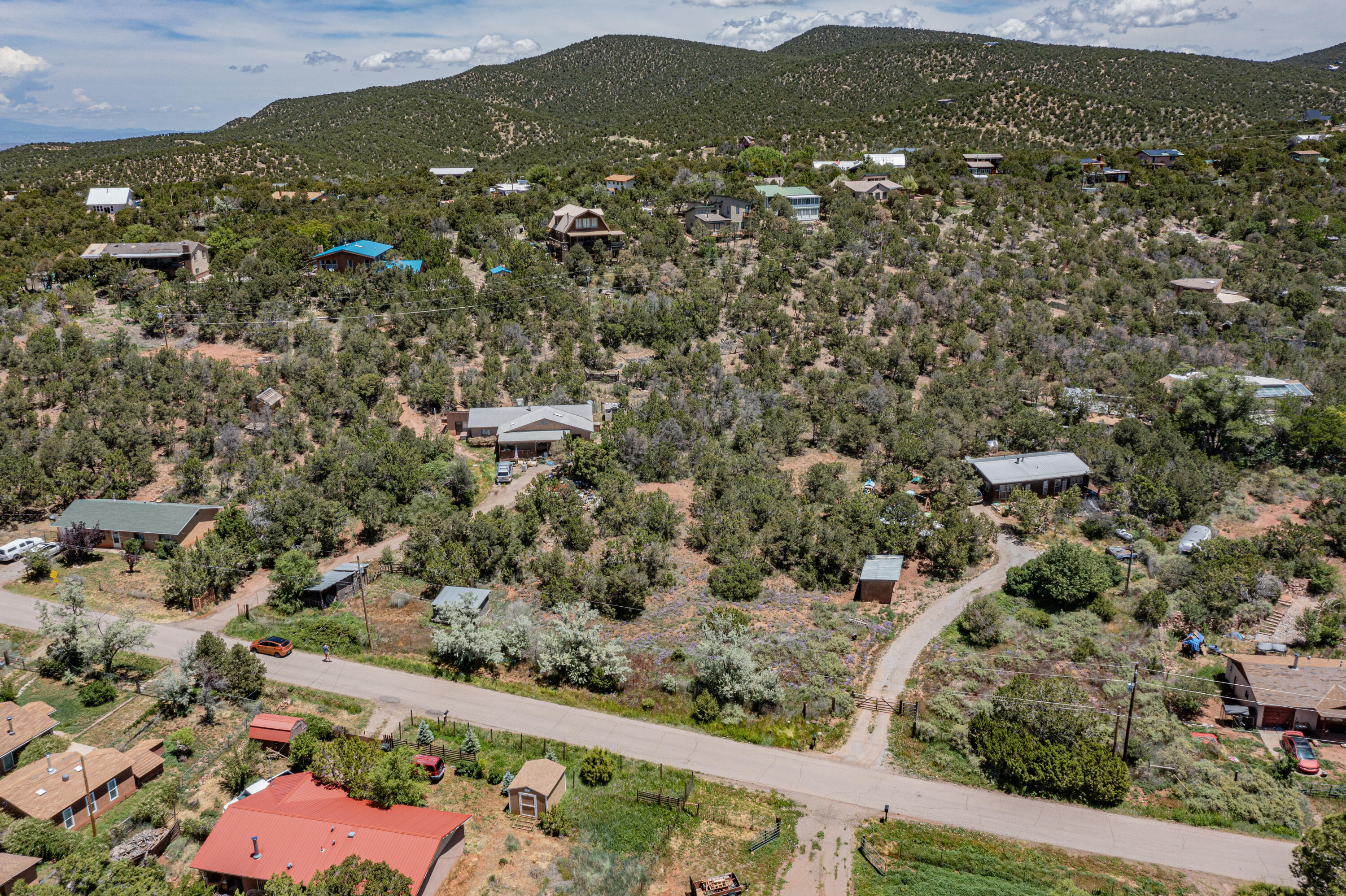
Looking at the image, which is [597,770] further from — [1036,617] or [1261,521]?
[1261,521]

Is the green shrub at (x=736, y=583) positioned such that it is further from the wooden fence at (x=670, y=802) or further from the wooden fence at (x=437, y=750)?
the wooden fence at (x=437, y=750)

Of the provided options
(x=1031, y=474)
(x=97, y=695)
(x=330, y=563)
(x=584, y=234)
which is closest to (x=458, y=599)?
(x=330, y=563)

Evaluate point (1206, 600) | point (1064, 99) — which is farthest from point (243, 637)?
point (1064, 99)

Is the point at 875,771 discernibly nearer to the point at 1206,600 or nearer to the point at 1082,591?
the point at 1082,591

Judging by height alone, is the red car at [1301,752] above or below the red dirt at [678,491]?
below

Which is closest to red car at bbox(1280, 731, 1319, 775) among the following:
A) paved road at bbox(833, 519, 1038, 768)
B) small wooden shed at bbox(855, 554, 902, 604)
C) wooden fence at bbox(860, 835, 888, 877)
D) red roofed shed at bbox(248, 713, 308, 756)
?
paved road at bbox(833, 519, 1038, 768)

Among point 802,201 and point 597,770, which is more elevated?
point 802,201

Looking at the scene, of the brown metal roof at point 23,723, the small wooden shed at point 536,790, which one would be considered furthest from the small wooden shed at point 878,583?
the brown metal roof at point 23,723

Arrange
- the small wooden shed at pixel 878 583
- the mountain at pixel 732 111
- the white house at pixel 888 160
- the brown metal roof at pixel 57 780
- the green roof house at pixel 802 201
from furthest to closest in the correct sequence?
the mountain at pixel 732 111 → the white house at pixel 888 160 → the green roof house at pixel 802 201 → the small wooden shed at pixel 878 583 → the brown metal roof at pixel 57 780

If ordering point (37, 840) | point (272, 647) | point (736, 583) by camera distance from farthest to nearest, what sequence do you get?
point (736, 583) < point (272, 647) < point (37, 840)
